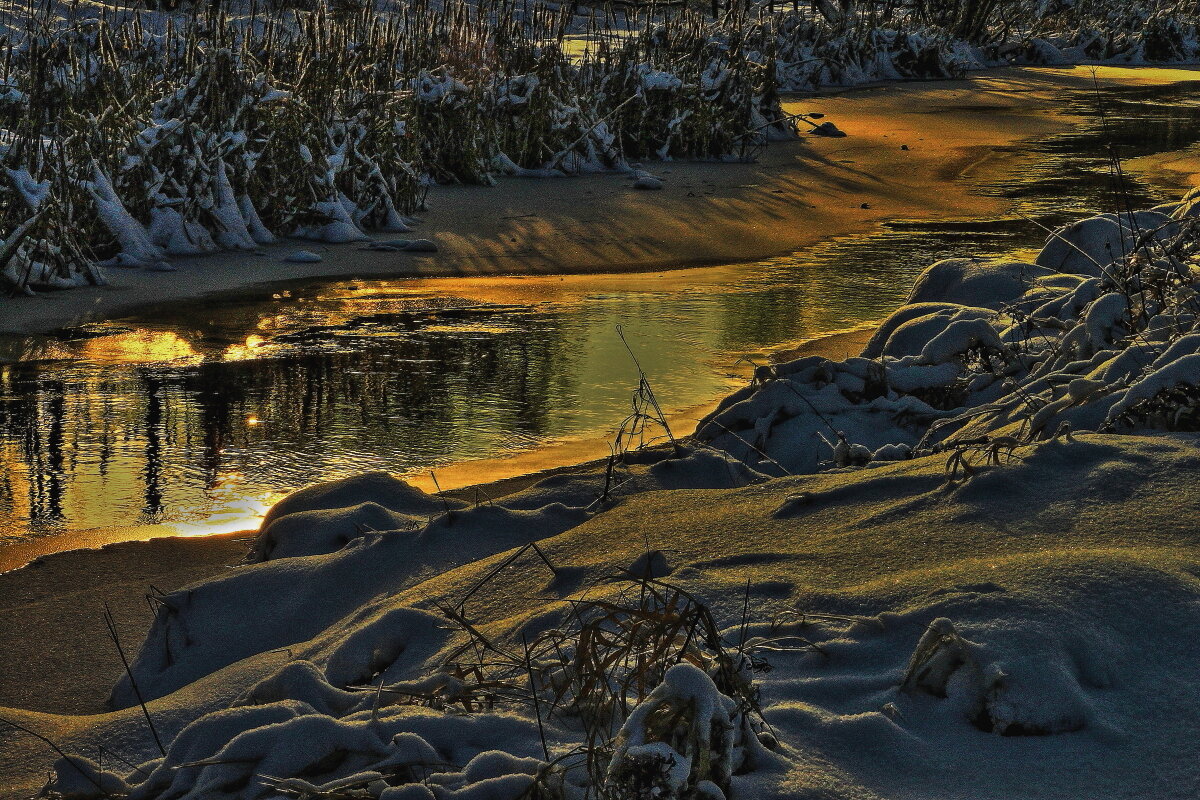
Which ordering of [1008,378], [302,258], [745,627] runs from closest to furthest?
1. [745,627]
2. [1008,378]
3. [302,258]


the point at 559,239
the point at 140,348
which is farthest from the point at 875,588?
the point at 559,239

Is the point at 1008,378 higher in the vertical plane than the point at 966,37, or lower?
lower

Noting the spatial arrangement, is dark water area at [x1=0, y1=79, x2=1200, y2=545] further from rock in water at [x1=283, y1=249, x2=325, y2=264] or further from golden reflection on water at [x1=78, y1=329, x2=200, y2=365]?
rock in water at [x1=283, y1=249, x2=325, y2=264]

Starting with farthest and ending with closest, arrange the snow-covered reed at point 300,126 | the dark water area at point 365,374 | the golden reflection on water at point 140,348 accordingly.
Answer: the snow-covered reed at point 300,126 → the golden reflection on water at point 140,348 → the dark water area at point 365,374

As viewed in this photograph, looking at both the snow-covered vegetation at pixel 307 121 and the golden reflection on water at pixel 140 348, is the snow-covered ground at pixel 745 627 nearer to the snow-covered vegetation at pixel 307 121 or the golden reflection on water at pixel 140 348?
the golden reflection on water at pixel 140 348

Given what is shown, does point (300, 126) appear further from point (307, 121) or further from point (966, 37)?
point (966, 37)

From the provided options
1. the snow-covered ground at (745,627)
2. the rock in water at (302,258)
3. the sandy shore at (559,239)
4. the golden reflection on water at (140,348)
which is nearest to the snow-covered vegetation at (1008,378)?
the snow-covered ground at (745,627)

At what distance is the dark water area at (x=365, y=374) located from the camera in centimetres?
471

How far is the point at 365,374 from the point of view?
6074mm

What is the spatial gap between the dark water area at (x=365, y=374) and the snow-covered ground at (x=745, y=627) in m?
0.98

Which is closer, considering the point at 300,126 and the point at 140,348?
the point at 140,348

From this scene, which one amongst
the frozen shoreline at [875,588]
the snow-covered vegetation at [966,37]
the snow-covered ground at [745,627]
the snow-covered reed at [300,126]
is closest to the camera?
the snow-covered ground at [745,627]

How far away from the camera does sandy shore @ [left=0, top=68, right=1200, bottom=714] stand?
344 centimetres

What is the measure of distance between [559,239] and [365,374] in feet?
11.6
